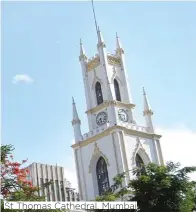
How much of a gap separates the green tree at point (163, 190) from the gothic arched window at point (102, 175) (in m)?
27.2

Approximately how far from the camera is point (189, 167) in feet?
99.0

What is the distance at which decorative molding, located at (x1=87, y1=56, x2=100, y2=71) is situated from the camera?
63.0 meters

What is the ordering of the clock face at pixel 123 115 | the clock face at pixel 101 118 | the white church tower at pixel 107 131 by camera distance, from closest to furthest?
the white church tower at pixel 107 131
the clock face at pixel 123 115
the clock face at pixel 101 118

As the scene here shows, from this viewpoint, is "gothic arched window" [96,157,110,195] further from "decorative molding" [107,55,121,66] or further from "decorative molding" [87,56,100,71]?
"decorative molding" [107,55,121,66]

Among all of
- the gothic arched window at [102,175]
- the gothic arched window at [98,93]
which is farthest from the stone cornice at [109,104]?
the gothic arched window at [102,175]

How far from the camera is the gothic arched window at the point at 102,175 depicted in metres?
57.7

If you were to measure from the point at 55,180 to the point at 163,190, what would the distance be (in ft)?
190

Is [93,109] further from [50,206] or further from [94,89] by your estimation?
[50,206]

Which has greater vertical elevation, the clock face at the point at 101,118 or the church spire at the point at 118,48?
the church spire at the point at 118,48

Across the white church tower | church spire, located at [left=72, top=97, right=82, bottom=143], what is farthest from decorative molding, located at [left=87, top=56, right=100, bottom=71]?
church spire, located at [left=72, top=97, right=82, bottom=143]

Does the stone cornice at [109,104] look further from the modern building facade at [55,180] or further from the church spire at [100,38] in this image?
the modern building facade at [55,180]

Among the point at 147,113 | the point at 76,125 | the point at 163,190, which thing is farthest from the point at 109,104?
the point at 163,190

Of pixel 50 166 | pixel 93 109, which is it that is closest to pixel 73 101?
pixel 93 109

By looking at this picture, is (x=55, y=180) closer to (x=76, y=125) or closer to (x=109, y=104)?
(x=76, y=125)
